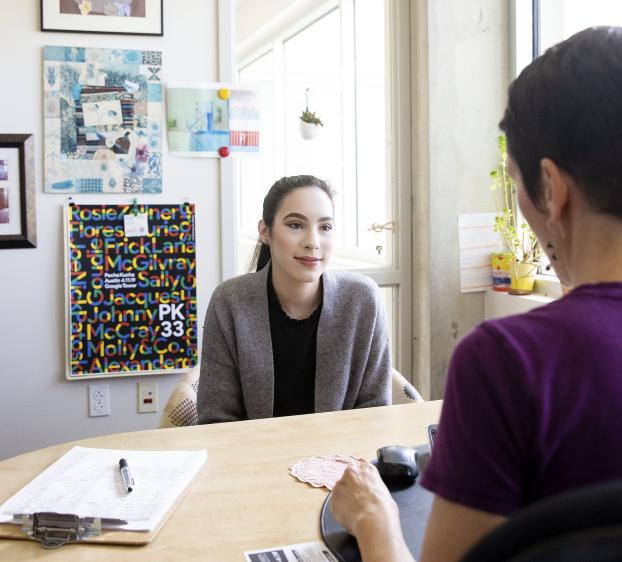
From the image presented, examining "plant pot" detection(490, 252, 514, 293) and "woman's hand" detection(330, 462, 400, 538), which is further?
"plant pot" detection(490, 252, 514, 293)

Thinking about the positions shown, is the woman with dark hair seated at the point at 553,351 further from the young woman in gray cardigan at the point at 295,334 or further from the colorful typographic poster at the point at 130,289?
the colorful typographic poster at the point at 130,289

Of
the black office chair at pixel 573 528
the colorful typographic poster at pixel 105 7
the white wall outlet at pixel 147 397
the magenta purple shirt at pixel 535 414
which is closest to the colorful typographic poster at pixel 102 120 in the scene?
the colorful typographic poster at pixel 105 7

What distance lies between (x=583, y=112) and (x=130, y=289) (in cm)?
245

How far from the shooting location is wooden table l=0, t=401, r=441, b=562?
1.02 m

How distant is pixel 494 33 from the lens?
3148mm

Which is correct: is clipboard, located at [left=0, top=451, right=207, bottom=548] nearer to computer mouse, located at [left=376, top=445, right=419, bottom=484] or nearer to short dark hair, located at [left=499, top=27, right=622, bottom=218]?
computer mouse, located at [left=376, top=445, right=419, bottom=484]

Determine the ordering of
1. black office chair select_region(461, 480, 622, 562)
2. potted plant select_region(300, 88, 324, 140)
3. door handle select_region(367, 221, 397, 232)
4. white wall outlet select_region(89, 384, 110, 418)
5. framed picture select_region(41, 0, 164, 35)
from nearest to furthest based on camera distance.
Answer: black office chair select_region(461, 480, 622, 562), framed picture select_region(41, 0, 164, 35), white wall outlet select_region(89, 384, 110, 418), door handle select_region(367, 221, 397, 232), potted plant select_region(300, 88, 324, 140)

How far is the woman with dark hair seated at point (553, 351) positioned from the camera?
22.0 inches

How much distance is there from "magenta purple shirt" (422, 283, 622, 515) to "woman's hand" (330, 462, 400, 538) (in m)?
0.42

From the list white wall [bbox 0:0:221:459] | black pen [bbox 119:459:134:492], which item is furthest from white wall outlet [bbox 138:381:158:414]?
black pen [bbox 119:459:134:492]

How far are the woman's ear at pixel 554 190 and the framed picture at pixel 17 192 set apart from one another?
2.47 metres

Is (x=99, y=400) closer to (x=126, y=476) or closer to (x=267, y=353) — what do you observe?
(x=267, y=353)

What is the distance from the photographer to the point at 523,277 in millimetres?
2986

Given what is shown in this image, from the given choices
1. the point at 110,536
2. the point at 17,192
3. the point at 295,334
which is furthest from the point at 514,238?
the point at 110,536
